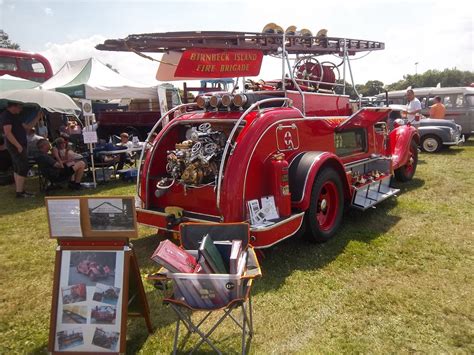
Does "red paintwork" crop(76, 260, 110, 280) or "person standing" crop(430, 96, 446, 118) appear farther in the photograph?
"person standing" crop(430, 96, 446, 118)

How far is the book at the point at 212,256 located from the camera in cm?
247

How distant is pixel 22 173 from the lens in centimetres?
727

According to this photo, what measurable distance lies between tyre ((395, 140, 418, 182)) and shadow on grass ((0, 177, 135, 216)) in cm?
515

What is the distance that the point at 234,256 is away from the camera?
8.13 feet

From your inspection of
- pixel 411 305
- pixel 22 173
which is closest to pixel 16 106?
pixel 22 173

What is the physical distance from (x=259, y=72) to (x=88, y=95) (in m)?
8.80

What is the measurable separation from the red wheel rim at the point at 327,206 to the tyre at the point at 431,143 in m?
8.10

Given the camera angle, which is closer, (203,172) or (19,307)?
(19,307)

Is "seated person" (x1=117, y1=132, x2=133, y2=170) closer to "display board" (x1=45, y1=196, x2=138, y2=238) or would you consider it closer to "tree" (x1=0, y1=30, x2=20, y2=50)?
"display board" (x1=45, y1=196, x2=138, y2=238)

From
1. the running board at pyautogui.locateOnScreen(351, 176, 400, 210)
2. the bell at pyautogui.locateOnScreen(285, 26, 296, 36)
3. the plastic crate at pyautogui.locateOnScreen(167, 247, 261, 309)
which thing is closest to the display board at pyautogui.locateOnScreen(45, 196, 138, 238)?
the plastic crate at pyautogui.locateOnScreen(167, 247, 261, 309)

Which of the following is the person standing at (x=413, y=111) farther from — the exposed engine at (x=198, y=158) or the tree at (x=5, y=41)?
the tree at (x=5, y=41)

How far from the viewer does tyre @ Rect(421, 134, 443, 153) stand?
11211mm

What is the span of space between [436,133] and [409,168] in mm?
4488

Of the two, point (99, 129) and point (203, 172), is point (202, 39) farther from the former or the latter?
point (99, 129)
